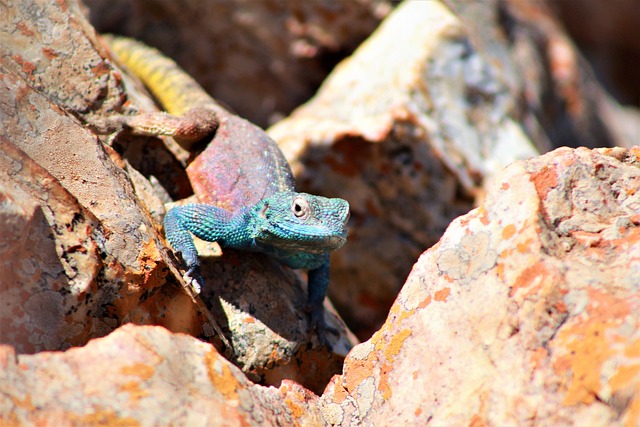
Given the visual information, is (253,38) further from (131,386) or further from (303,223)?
(131,386)

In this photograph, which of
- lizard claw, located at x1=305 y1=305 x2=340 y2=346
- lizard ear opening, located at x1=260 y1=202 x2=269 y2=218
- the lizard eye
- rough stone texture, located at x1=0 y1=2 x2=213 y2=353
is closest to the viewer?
rough stone texture, located at x1=0 y1=2 x2=213 y2=353

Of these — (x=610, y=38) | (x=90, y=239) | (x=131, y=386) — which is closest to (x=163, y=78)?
(x=90, y=239)

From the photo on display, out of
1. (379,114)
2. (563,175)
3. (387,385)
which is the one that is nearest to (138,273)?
(387,385)

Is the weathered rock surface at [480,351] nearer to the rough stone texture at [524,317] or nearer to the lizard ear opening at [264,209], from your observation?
the rough stone texture at [524,317]

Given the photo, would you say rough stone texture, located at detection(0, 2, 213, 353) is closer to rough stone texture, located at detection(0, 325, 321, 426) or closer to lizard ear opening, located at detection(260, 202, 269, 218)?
rough stone texture, located at detection(0, 325, 321, 426)

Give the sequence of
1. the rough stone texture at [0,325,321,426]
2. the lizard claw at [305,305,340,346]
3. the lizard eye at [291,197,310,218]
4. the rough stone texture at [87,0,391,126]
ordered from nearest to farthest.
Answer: the rough stone texture at [0,325,321,426] < the lizard eye at [291,197,310,218] < the lizard claw at [305,305,340,346] < the rough stone texture at [87,0,391,126]

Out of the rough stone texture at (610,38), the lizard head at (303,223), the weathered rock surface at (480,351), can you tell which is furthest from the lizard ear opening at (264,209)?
the rough stone texture at (610,38)

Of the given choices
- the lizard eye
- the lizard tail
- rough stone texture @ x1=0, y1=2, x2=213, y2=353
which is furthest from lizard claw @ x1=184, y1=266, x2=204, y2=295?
the lizard tail
